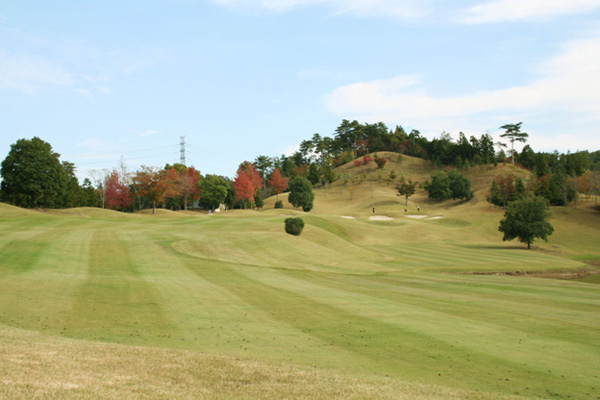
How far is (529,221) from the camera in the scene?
51.8 m

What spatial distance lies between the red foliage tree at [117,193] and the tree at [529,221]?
78.2 metres

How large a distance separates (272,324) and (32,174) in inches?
2613

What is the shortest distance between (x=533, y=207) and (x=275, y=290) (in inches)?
1616

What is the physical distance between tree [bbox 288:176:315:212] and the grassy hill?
2415 inches

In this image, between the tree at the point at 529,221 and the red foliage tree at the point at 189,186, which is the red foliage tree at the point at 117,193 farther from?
the tree at the point at 529,221

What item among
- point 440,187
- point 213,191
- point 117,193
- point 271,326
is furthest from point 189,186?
point 271,326

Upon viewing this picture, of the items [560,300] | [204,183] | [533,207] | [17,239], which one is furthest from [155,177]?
[560,300]

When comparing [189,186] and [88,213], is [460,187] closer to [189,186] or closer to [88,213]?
[189,186]

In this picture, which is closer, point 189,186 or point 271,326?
point 271,326

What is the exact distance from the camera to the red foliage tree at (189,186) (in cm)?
10156

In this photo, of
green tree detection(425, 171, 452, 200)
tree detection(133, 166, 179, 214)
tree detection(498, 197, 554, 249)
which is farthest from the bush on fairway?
green tree detection(425, 171, 452, 200)

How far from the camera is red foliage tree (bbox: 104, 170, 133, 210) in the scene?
10212 cm

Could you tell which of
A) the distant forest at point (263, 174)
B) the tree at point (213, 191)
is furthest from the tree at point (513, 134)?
the tree at point (213, 191)

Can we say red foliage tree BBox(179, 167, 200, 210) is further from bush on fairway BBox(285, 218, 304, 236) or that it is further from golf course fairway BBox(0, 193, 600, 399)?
golf course fairway BBox(0, 193, 600, 399)
